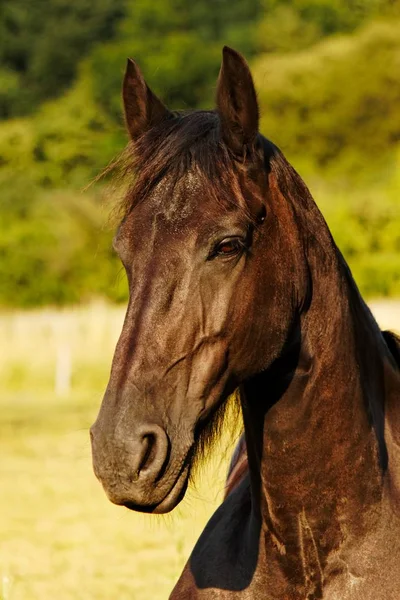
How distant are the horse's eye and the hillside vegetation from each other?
27.1 meters

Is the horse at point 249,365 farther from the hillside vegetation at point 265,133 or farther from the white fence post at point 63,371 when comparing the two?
the hillside vegetation at point 265,133

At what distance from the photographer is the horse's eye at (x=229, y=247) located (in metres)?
2.80

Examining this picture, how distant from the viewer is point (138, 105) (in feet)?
10.8

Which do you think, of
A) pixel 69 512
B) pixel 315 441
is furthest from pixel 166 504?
pixel 69 512

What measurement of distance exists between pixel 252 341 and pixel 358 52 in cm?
4202

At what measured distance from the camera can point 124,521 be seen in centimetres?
912

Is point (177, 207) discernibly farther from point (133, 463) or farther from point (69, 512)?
point (69, 512)

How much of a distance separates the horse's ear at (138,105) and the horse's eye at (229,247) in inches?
25.0

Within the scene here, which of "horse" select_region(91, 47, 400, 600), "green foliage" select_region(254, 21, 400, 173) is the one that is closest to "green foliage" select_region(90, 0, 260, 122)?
"green foliage" select_region(254, 21, 400, 173)

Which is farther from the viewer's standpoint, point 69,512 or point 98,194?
point 69,512

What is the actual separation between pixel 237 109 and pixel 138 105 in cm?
48

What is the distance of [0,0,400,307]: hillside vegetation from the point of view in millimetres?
33281

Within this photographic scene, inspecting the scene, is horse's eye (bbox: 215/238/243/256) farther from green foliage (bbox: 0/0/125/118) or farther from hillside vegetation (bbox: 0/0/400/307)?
green foliage (bbox: 0/0/125/118)

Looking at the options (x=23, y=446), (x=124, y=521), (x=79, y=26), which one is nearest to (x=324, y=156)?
(x=79, y=26)
